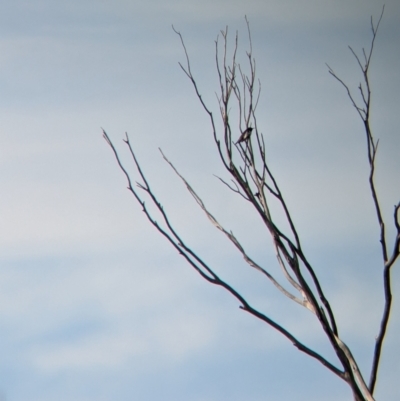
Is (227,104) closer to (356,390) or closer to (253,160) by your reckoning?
(253,160)

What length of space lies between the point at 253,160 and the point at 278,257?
274mm

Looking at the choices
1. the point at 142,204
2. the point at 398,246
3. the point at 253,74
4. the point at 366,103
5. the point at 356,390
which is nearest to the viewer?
the point at 356,390

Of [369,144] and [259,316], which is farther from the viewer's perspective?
[369,144]

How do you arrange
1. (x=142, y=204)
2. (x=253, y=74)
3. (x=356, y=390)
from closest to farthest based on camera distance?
1. (x=356, y=390)
2. (x=142, y=204)
3. (x=253, y=74)

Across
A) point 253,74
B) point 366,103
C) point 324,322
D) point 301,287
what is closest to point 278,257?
point 301,287

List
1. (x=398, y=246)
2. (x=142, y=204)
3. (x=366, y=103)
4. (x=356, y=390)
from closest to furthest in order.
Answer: (x=356, y=390), (x=398, y=246), (x=142, y=204), (x=366, y=103)

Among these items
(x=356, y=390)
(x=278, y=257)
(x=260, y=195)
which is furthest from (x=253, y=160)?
(x=356, y=390)

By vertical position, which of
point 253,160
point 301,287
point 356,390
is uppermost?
point 253,160

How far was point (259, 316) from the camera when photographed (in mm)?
1186

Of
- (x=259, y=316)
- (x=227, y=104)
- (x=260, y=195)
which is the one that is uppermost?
(x=227, y=104)

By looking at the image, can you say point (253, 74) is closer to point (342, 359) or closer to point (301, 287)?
point (301, 287)

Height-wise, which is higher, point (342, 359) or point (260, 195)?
point (260, 195)

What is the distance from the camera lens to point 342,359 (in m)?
1.16

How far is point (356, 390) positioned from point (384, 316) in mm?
164
